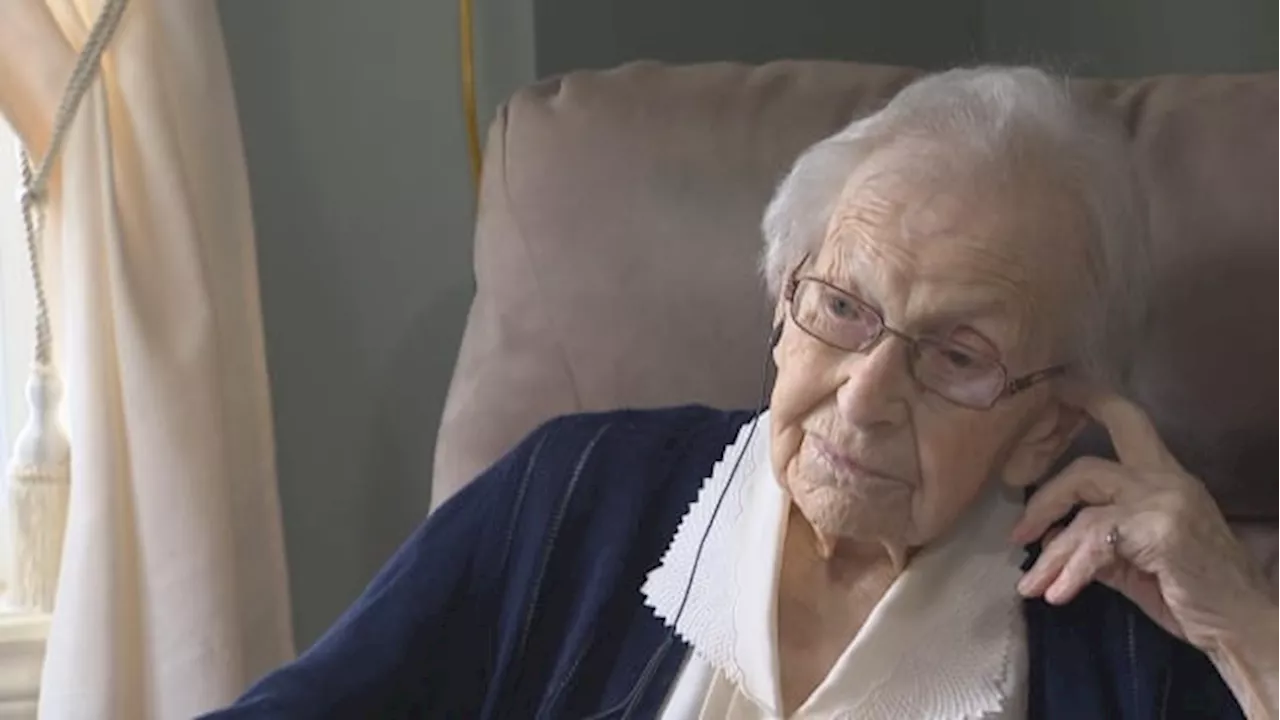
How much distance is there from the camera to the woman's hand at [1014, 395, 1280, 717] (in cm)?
121

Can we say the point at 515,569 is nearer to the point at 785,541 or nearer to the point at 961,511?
the point at 785,541

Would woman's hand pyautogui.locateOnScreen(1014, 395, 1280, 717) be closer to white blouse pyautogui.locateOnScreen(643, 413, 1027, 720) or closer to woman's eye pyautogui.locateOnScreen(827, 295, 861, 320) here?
white blouse pyautogui.locateOnScreen(643, 413, 1027, 720)

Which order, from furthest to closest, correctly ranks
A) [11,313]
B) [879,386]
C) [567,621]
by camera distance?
[11,313] → [567,621] → [879,386]

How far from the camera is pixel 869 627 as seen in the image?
1.27 metres

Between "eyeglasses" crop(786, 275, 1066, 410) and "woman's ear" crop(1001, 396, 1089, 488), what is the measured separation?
1.9 inches

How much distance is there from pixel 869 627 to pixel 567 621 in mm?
262

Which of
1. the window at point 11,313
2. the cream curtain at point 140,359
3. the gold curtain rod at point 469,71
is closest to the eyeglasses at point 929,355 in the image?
the cream curtain at point 140,359

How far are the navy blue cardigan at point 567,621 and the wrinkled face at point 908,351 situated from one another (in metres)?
0.16

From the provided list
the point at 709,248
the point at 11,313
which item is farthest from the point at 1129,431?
the point at 11,313

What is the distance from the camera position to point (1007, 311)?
4.00ft

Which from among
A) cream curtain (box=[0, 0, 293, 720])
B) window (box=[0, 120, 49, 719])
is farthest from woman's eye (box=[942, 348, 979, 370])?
window (box=[0, 120, 49, 719])

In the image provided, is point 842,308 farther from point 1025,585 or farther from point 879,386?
point 1025,585

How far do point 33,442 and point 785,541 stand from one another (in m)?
0.78

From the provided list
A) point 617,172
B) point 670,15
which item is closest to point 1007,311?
point 617,172
